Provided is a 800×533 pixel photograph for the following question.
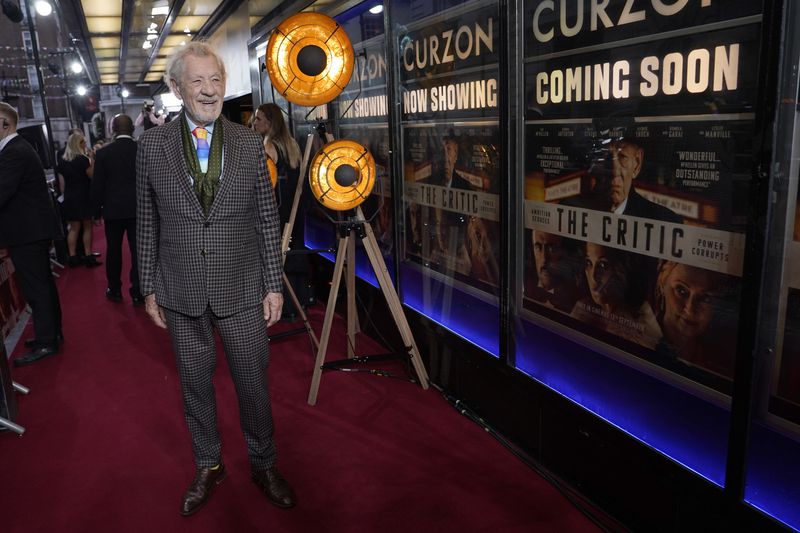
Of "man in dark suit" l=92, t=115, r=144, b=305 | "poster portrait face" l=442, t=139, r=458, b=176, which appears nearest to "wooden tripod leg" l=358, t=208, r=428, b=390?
"poster portrait face" l=442, t=139, r=458, b=176

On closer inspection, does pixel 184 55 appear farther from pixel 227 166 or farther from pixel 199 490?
pixel 199 490

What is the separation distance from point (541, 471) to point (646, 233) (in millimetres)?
1151

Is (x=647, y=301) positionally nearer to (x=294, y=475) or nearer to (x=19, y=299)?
(x=294, y=475)

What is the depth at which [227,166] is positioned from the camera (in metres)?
2.22

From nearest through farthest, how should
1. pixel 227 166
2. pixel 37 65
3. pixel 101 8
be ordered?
pixel 227 166 → pixel 37 65 → pixel 101 8

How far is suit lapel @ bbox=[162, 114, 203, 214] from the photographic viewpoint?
2180 millimetres

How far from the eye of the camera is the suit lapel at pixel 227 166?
7.20 ft

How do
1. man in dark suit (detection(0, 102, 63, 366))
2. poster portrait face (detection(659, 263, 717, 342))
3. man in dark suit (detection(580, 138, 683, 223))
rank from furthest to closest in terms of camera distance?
man in dark suit (detection(0, 102, 63, 366)) → man in dark suit (detection(580, 138, 683, 223)) → poster portrait face (detection(659, 263, 717, 342))

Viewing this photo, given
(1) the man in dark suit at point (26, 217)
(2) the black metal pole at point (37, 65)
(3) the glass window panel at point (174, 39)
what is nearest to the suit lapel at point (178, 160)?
(1) the man in dark suit at point (26, 217)

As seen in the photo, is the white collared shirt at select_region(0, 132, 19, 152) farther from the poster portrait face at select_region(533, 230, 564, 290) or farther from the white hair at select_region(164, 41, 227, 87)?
the poster portrait face at select_region(533, 230, 564, 290)

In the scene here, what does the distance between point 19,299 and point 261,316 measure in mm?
4028

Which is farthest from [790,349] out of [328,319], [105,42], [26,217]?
[105,42]

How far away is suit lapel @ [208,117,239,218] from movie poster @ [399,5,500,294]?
1263 mm

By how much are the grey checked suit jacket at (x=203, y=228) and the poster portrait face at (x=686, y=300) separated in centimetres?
140
